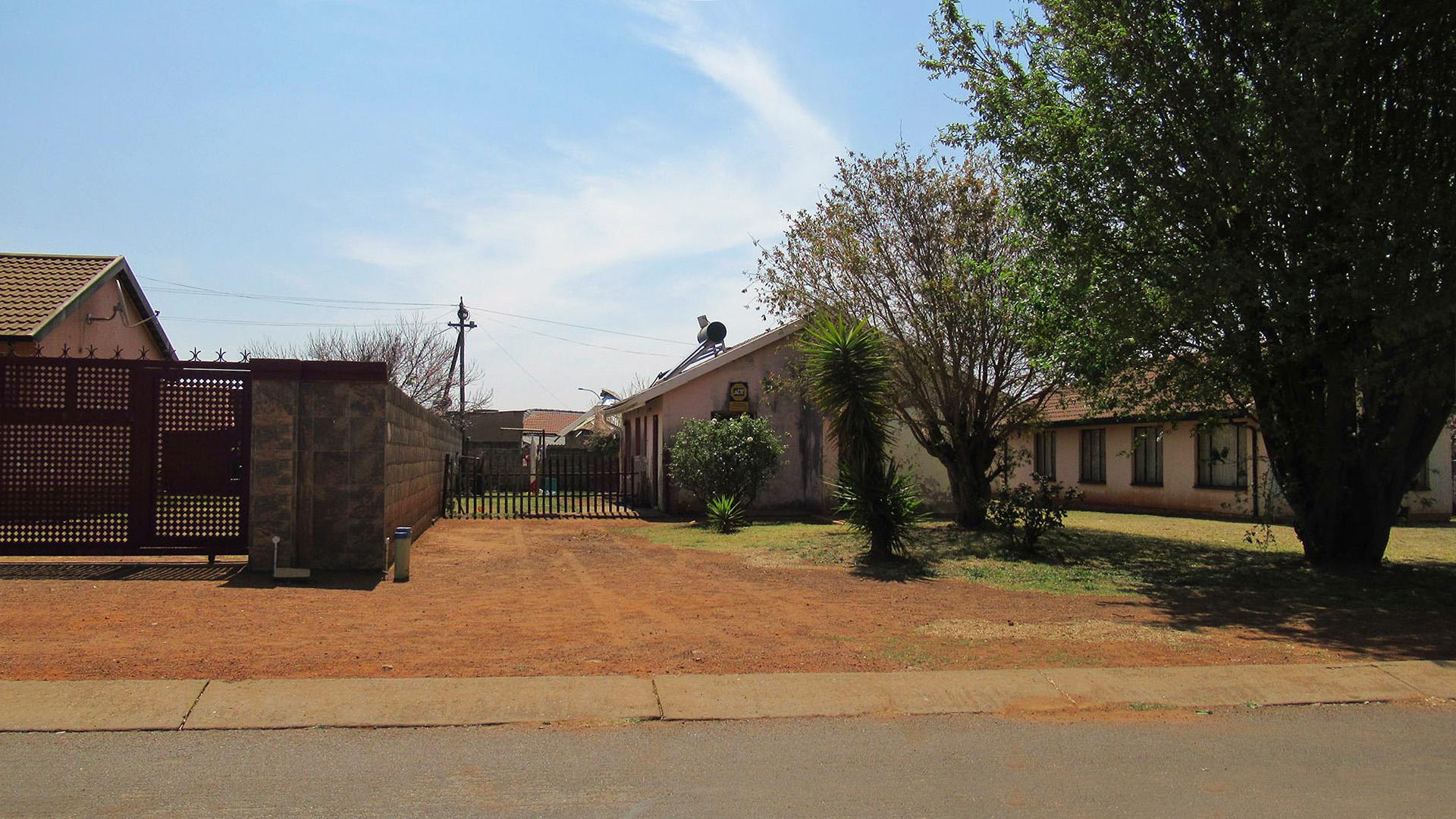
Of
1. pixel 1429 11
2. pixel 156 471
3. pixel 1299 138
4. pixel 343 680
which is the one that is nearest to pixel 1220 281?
pixel 1299 138

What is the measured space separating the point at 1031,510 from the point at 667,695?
9.77 metres

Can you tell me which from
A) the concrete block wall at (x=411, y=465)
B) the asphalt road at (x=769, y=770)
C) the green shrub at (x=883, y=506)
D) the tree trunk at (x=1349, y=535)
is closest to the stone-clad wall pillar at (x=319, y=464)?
the concrete block wall at (x=411, y=465)

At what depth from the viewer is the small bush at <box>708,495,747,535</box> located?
19.7m

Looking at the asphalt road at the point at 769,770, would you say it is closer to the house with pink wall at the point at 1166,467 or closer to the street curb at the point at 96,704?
the street curb at the point at 96,704

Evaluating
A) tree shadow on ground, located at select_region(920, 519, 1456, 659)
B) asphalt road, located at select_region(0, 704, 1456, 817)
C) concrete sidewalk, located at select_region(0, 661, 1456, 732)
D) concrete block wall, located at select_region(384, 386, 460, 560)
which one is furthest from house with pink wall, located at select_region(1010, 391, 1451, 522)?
asphalt road, located at select_region(0, 704, 1456, 817)

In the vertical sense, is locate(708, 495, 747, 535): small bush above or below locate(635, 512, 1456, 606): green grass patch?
above

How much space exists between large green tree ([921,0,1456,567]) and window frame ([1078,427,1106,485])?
14451mm

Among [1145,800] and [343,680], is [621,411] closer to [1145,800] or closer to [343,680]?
[343,680]

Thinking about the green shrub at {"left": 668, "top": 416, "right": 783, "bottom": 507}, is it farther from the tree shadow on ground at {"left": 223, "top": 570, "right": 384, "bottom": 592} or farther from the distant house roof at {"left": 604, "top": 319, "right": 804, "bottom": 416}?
the tree shadow on ground at {"left": 223, "top": 570, "right": 384, "bottom": 592}

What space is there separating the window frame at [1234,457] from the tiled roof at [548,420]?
43.6 m

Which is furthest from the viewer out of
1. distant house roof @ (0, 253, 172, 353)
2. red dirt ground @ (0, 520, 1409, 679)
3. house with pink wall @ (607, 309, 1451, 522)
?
house with pink wall @ (607, 309, 1451, 522)

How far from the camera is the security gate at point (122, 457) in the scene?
1123 cm

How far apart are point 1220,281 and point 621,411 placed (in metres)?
18.9

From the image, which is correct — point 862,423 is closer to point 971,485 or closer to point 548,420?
point 971,485
